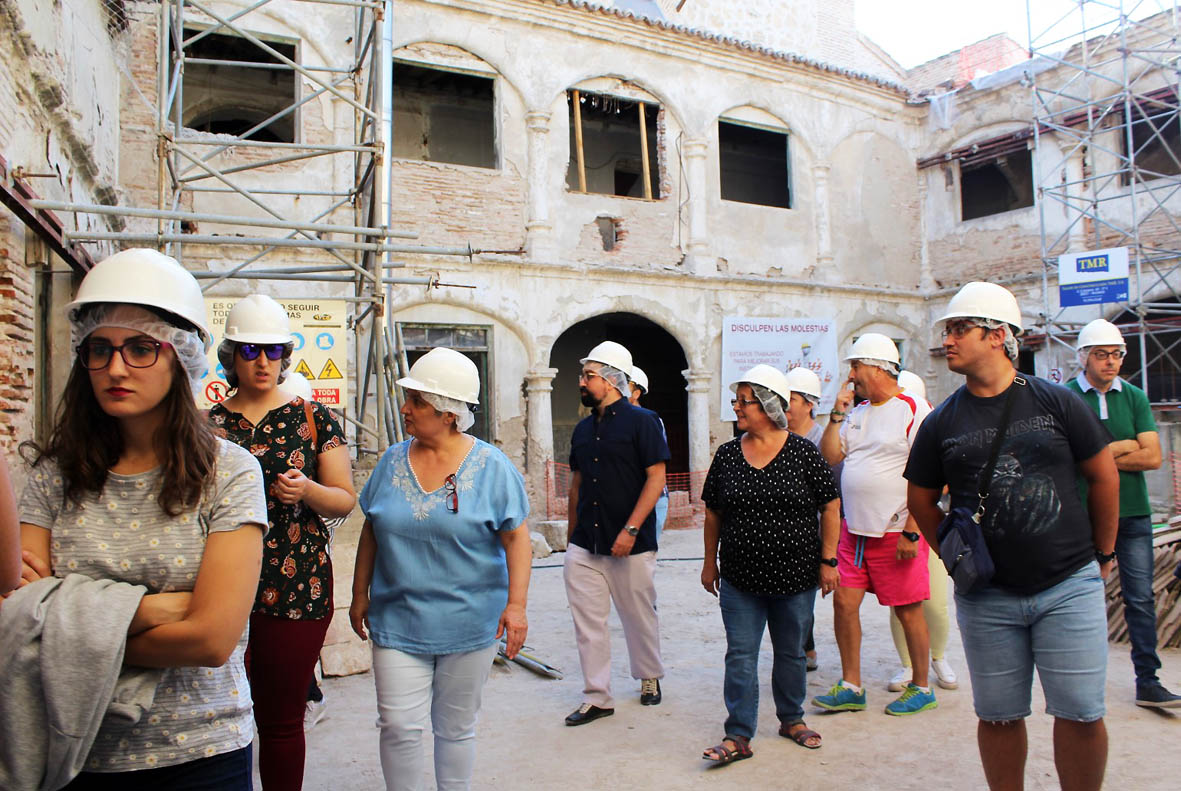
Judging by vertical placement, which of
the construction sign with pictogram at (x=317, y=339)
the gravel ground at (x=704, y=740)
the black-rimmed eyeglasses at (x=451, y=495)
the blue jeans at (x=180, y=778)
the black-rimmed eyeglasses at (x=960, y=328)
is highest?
the construction sign with pictogram at (x=317, y=339)

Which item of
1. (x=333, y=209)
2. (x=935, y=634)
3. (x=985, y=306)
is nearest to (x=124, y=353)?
(x=985, y=306)

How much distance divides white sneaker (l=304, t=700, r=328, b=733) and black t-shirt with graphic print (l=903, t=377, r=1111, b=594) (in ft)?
10.6

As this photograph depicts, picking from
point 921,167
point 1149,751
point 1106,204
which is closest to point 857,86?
point 921,167

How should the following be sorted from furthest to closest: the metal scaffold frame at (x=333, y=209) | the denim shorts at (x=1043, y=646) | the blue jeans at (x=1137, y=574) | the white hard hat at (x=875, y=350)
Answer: the metal scaffold frame at (x=333, y=209) < the white hard hat at (x=875, y=350) < the blue jeans at (x=1137, y=574) < the denim shorts at (x=1043, y=646)

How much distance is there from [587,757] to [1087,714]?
2.11 metres

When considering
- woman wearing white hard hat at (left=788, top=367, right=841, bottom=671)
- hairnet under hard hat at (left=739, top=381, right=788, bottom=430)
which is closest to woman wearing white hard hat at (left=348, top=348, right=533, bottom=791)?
hairnet under hard hat at (left=739, top=381, right=788, bottom=430)

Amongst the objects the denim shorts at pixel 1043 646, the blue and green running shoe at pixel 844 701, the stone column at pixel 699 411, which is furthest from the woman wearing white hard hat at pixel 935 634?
the stone column at pixel 699 411

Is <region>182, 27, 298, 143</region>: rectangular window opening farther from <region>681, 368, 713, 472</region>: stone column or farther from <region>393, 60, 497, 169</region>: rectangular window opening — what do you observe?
<region>681, 368, 713, 472</region>: stone column

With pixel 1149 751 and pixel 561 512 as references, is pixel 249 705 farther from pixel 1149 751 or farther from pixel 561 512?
pixel 561 512

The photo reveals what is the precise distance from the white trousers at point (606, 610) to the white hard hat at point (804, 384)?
1250mm

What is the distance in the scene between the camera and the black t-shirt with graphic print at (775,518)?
395cm

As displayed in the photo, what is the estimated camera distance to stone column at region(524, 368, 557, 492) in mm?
12797

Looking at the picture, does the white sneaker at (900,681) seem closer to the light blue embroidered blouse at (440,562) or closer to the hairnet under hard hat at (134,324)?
the light blue embroidered blouse at (440,562)

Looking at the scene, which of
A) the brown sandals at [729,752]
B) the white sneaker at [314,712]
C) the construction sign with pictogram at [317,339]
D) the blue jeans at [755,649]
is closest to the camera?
the brown sandals at [729,752]
